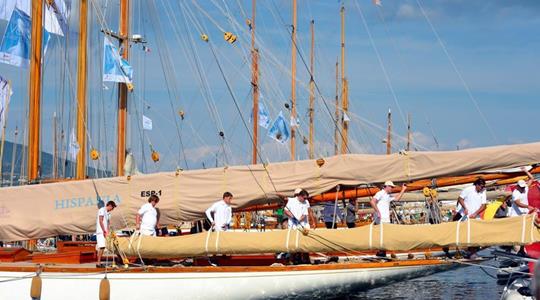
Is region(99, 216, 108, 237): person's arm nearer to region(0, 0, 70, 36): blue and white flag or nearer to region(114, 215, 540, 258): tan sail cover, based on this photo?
region(114, 215, 540, 258): tan sail cover

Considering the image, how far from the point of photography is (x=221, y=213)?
61.8 ft

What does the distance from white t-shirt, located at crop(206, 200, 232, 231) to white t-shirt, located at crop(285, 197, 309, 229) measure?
50.9 inches

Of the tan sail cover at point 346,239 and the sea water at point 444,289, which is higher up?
the tan sail cover at point 346,239

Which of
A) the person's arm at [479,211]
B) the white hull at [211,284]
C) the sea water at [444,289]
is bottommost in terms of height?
the sea water at [444,289]

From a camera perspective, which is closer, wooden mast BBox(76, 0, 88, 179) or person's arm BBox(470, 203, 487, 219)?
person's arm BBox(470, 203, 487, 219)

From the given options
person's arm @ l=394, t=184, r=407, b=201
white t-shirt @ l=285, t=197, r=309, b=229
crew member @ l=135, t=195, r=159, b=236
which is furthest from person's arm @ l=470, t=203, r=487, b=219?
crew member @ l=135, t=195, r=159, b=236

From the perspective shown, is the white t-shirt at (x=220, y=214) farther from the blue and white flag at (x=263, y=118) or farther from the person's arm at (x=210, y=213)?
the blue and white flag at (x=263, y=118)

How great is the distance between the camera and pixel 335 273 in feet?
58.9

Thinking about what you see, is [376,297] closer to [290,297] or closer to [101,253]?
[290,297]

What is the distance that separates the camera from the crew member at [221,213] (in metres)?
18.8

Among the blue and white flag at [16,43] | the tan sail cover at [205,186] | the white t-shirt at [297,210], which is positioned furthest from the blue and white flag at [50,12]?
the white t-shirt at [297,210]

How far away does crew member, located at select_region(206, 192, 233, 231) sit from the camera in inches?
742

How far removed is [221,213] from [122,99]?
7.50 metres

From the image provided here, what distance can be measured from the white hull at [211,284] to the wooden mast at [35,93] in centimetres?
671
